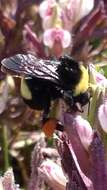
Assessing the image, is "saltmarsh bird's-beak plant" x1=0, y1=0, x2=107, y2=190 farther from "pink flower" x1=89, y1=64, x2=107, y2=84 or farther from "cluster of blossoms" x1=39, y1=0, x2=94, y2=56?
"pink flower" x1=89, y1=64, x2=107, y2=84

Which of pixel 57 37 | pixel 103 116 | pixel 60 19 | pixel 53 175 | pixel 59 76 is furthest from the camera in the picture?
pixel 60 19

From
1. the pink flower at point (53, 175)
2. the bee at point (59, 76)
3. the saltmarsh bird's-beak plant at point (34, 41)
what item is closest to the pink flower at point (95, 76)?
the bee at point (59, 76)

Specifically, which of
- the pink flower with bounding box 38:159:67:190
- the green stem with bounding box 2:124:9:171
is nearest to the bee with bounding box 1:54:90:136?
the pink flower with bounding box 38:159:67:190

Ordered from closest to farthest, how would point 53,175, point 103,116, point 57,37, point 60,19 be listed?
1. point 103,116
2. point 53,175
3. point 57,37
4. point 60,19

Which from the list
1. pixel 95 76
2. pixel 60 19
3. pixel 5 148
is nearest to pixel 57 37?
pixel 60 19

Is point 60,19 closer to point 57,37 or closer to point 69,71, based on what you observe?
point 57,37

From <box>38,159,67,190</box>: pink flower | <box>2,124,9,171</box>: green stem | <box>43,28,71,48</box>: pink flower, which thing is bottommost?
<box>38,159,67,190</box>: pink flower
